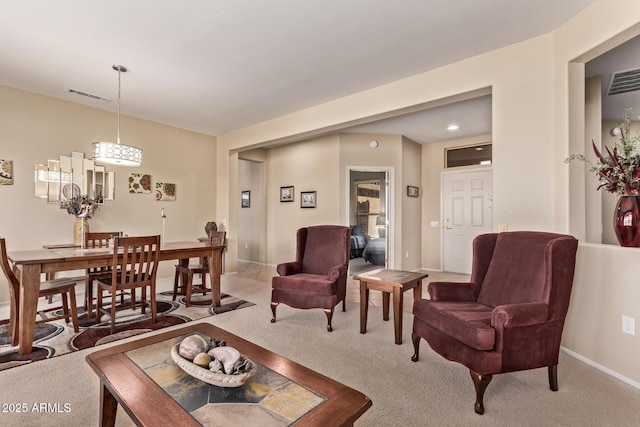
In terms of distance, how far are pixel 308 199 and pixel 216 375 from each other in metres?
4.95

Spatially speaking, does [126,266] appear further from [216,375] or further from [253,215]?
[253,215]

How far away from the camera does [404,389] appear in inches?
79.0

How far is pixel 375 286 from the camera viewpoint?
2.92 metres

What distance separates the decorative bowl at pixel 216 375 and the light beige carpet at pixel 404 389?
28.7 inches

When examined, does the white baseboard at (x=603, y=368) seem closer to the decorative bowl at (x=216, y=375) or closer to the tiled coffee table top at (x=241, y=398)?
the tiled coffee table top at (x=241, y=398)

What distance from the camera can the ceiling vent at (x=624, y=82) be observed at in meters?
3.24

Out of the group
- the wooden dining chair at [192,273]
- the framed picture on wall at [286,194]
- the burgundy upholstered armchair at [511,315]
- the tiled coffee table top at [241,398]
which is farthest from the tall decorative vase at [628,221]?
the framed picture on wall at [286,194]

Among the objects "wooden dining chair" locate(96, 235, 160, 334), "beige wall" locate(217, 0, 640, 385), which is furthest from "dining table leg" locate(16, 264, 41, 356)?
"beige wall" locate(217, 0, 640, 385)

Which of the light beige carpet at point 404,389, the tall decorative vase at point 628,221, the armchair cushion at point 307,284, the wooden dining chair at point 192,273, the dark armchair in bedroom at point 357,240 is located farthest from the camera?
the dark armchair in bedroom at point 357,240

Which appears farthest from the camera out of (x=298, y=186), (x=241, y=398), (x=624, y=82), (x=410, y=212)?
(x=298, y=186)

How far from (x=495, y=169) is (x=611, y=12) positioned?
1.31 metres

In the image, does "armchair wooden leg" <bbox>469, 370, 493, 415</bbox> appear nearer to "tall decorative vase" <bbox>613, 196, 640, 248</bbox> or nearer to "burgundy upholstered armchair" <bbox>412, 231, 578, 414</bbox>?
"burgundy upholstered armchair" <bbox>412, 231, 578, 414</bbox>

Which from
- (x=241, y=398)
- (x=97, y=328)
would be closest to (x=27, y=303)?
(x=97, y=328)

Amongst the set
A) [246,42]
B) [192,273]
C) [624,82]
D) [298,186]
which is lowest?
[192,273]
